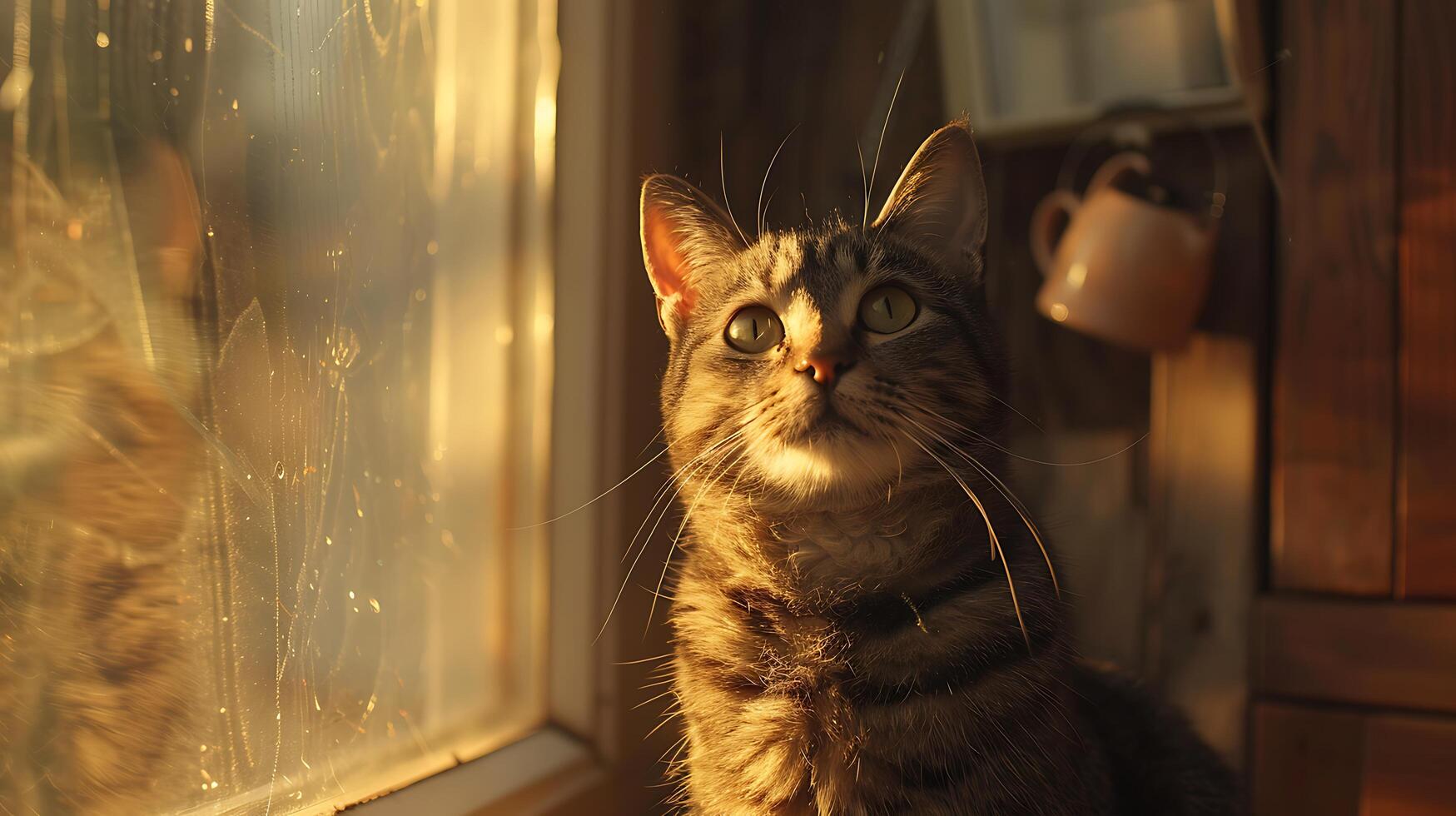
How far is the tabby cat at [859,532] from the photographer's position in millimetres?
614

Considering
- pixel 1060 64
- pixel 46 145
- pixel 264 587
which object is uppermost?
pixel 1060 64

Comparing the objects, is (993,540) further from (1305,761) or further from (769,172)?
(1305,761)

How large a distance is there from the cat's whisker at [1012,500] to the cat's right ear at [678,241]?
0.83ft

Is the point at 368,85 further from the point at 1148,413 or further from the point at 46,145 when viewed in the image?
the point at 1148,413

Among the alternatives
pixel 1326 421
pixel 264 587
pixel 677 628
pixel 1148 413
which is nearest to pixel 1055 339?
pixel 1148 413

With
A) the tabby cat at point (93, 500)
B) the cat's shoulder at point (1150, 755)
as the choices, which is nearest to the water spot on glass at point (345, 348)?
the tabby cat at point (93, 500)

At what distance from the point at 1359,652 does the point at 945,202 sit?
2.60ft

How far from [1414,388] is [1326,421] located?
10 centimetres

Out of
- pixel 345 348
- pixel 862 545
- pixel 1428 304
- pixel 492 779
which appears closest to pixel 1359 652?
pixel 1428 304

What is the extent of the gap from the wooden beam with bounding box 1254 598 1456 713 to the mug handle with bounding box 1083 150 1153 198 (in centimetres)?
59

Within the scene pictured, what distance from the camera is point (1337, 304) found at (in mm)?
1086

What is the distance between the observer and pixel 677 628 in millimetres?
738

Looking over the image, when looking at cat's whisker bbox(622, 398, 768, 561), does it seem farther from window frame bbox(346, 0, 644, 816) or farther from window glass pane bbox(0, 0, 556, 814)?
window glass pane bbox(0, 0, 556, 814)

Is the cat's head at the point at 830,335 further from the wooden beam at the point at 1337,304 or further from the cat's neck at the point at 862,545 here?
the wooden beam at the point at 1337,304
